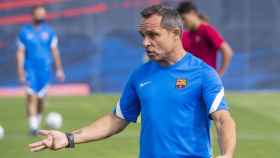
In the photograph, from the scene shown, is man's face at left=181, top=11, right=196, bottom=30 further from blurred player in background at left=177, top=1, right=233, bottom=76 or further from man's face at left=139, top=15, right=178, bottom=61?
man's face at left=139, top=15, right=178, bottom=61

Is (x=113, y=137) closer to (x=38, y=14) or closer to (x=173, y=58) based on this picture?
(x=38, y=14)

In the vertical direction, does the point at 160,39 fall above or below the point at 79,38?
above

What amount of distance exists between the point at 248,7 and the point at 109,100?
236 inches

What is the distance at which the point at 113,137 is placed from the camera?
16578mm

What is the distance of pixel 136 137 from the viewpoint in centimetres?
1652

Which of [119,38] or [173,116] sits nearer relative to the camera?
[173,116]

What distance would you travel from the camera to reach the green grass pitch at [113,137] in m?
14.4

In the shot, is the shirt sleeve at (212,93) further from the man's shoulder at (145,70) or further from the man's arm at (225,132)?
the man's shoulder at (145,70)

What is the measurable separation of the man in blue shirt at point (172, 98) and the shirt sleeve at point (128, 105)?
176 mm

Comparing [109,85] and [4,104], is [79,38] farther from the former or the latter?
[4,104]

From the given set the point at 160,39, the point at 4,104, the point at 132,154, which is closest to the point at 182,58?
the point at 160,39

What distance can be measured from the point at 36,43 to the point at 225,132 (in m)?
12.2

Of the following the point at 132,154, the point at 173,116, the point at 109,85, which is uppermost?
the point at 173,116

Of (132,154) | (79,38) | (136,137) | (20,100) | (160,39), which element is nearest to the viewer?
(160,39)
